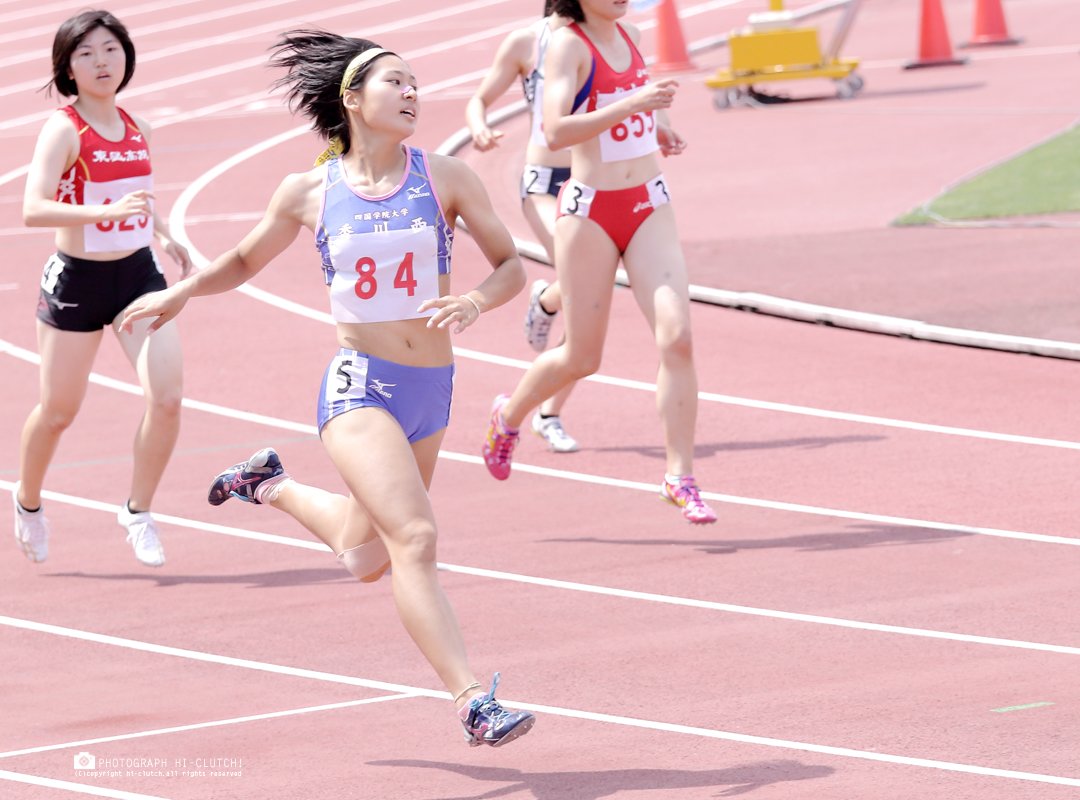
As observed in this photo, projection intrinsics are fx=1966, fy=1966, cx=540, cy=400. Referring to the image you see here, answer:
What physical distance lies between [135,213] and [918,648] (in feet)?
11.0

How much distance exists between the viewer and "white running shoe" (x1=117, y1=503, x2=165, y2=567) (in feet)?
28.0

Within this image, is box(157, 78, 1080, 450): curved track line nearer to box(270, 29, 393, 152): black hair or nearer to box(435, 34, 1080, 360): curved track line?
box(435, 34, 1080, 360): curved track line

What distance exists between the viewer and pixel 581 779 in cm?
587

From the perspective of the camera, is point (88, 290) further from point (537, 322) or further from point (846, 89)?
point (846, 89)

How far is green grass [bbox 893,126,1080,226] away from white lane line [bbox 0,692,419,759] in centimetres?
980

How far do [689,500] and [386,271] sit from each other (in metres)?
2.75

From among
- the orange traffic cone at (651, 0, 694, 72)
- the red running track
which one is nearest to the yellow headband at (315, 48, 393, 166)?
the red running track

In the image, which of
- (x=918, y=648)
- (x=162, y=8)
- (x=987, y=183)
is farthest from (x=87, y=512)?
(x=162, y=8)

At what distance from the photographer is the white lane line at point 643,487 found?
8438 mm

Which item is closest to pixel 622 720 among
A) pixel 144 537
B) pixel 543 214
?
pixel 144 537

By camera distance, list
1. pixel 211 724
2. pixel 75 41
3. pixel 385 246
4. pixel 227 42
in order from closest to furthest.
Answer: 1. pixel 385 246
2. pixel 211 724
3. pixel 75 41
4. pixel 227 42

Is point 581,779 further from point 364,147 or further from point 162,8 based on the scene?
point 162,8

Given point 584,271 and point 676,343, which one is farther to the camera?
point 584,271

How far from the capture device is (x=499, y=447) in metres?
9.45
